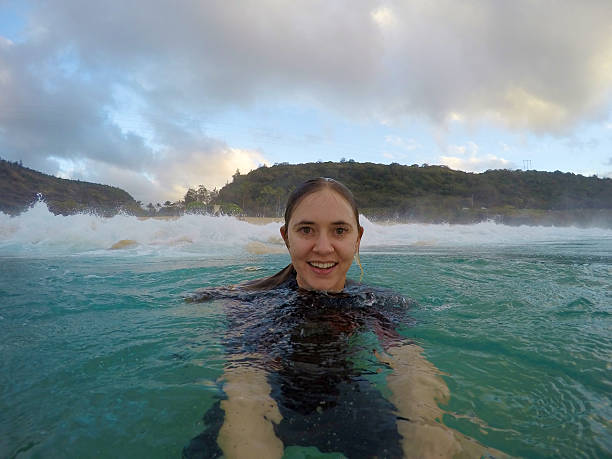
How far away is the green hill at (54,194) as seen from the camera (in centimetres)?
4643

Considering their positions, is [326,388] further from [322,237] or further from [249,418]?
[322,237]

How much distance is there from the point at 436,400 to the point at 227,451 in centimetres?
85

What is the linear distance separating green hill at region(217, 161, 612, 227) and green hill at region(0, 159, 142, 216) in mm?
21862

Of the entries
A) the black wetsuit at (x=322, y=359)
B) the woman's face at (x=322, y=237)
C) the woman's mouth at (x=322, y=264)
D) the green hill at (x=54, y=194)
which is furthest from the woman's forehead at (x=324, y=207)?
the green hill at (x=54, y=194)

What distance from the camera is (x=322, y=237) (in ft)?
7.91

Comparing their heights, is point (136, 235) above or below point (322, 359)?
above

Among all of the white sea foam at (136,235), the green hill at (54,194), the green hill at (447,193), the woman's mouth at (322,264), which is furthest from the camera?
the green hill at (447,193)

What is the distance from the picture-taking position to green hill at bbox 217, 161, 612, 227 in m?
50.7

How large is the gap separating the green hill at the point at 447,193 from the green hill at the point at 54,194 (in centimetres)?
2186

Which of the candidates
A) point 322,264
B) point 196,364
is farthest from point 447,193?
point 196,364

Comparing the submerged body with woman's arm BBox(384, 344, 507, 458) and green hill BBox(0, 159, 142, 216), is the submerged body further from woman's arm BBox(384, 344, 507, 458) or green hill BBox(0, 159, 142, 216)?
green hill BBox(0, 159, 142, 216)

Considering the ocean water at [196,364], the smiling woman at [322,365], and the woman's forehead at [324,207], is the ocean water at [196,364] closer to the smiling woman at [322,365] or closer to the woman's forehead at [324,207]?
the smiling woman at [322,365]

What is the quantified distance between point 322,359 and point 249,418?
0.61 m

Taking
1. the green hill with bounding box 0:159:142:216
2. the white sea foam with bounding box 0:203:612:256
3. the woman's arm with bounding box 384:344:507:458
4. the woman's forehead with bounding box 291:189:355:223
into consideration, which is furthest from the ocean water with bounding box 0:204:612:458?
the green hill with bounding box 0:159:142:216
